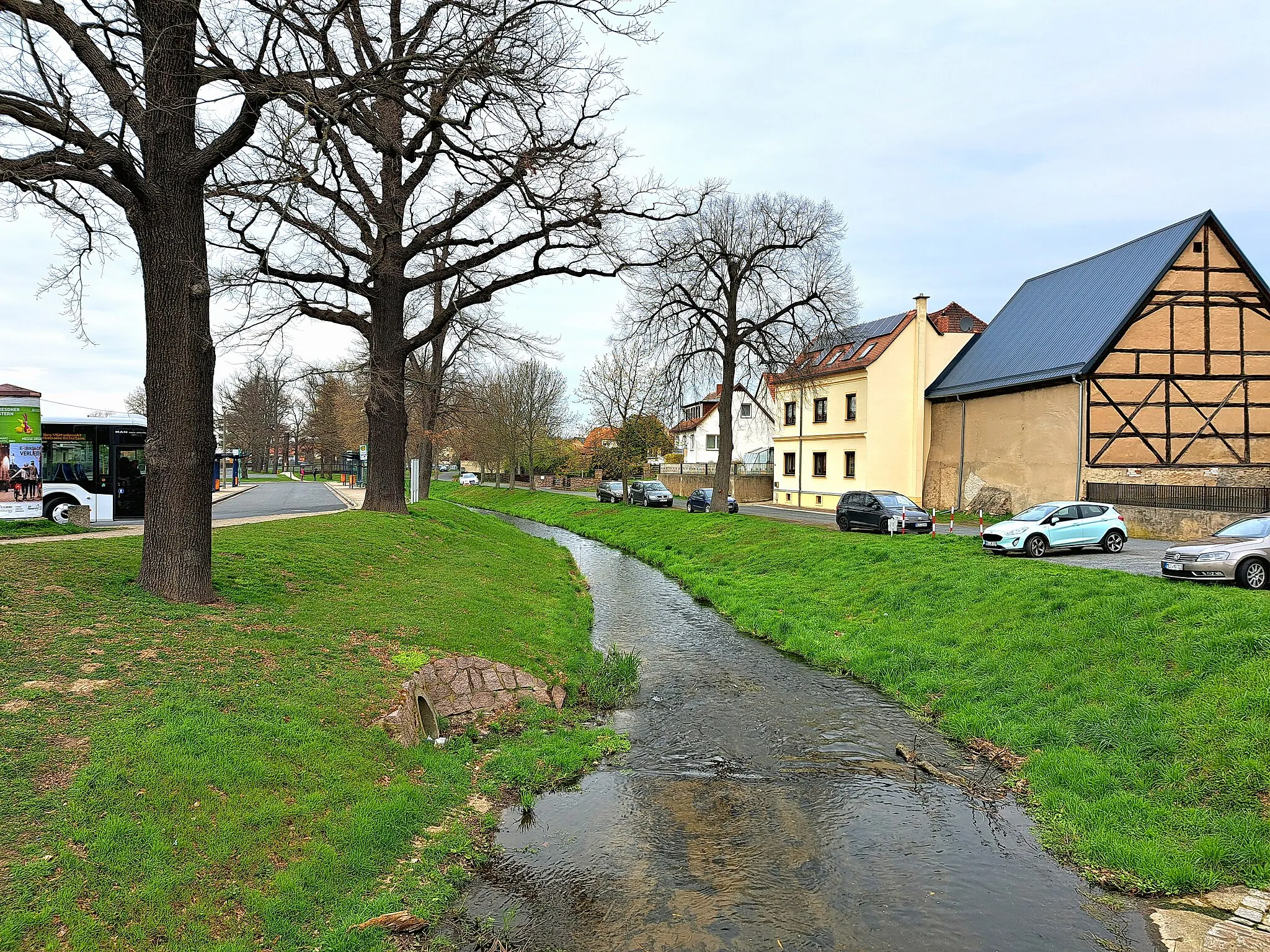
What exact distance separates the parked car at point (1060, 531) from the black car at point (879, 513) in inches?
237

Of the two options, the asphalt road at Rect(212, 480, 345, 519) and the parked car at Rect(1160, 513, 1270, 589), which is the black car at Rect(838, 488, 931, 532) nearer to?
the parked car at Rect(1160, 513, 1270, 589)

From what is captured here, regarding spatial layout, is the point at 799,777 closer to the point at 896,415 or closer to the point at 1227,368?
the point at 1227,368

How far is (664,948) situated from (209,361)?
30.1ft

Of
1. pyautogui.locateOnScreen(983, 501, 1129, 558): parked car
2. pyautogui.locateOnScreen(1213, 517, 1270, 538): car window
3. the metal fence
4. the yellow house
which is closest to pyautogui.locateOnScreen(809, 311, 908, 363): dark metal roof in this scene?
the yellow house

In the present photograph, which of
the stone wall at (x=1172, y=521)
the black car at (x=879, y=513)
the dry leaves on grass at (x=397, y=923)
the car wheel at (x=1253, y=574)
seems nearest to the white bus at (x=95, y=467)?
the dry leaves on grass at (x=397, y=923)

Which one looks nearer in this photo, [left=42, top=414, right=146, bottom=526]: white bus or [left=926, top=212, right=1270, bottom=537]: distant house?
[left=42, top=414, right=146, bottom=526]: white bus

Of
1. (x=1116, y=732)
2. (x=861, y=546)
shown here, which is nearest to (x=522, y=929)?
(x=1116, y=732)

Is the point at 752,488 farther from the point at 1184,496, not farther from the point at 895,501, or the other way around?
the point at 1184,496

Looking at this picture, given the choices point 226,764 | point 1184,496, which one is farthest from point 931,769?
point 1184,496

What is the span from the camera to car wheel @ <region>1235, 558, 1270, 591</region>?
1343 cm

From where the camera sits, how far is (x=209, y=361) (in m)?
10.4

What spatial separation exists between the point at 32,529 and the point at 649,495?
106ft

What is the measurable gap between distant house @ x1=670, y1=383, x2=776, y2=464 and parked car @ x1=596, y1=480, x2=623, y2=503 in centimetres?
988

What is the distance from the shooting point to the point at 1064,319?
3431cm
